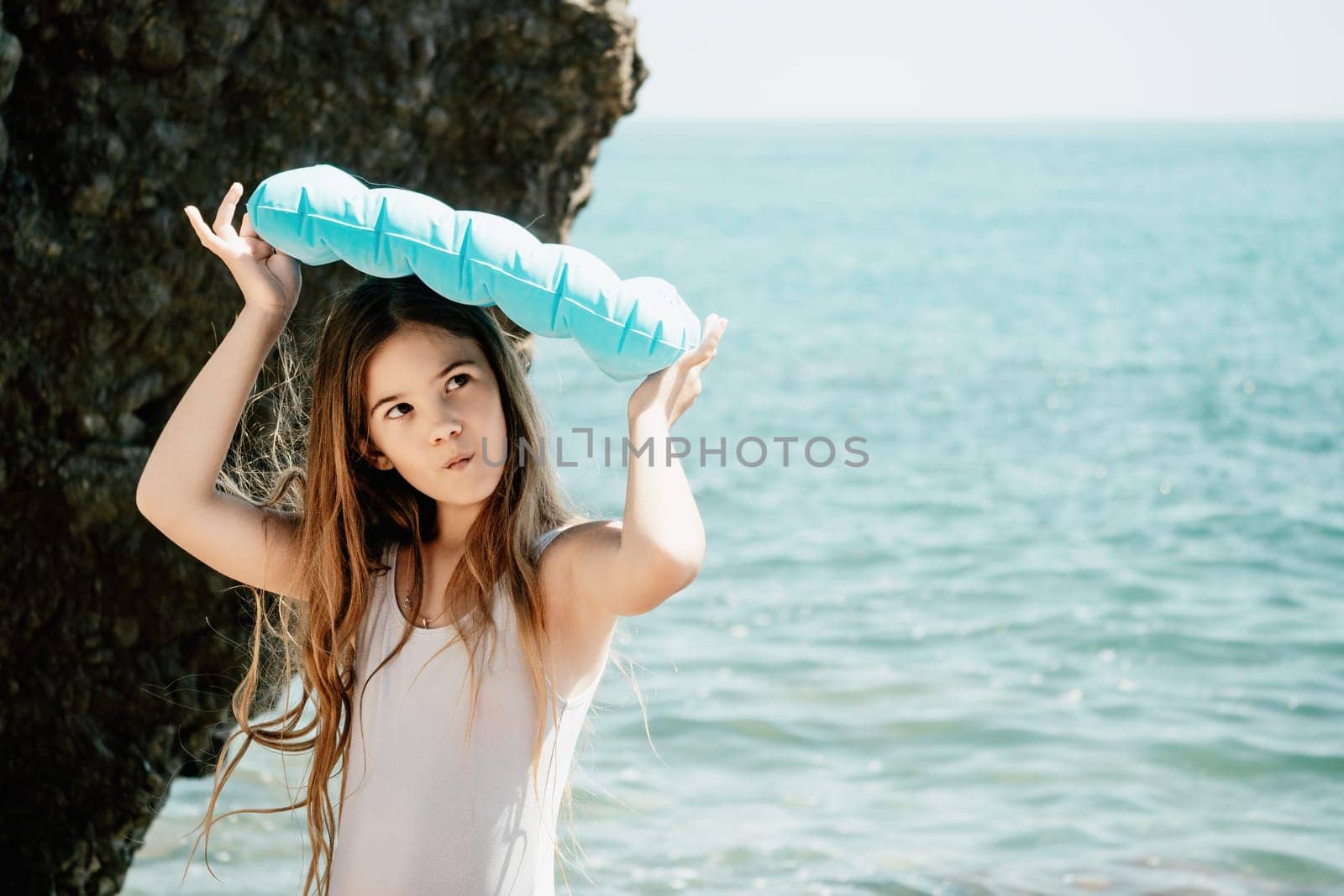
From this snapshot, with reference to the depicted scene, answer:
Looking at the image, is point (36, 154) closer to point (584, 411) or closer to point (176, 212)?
point (176, 212)

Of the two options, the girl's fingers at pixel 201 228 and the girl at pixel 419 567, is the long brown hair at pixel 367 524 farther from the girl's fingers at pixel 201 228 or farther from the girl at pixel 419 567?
the girl's fingers at pixel 201 228

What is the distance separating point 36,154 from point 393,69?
2.64 ft

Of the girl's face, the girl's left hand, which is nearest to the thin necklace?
the girl's face

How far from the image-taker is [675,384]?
2.05 m

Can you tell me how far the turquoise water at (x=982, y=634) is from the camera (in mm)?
4781

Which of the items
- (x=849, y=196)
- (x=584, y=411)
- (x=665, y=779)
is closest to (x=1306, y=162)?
(x=849, y=196)

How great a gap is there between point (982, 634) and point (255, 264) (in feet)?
17.6

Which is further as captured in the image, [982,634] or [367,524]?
[982,634]

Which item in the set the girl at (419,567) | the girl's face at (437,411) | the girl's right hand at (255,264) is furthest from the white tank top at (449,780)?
the girl's right hand at (255,264)

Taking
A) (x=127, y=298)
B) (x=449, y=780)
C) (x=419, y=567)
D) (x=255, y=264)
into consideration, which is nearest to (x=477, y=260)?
(x=255, y=264)

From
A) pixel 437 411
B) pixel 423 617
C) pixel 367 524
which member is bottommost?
pixel 423 617

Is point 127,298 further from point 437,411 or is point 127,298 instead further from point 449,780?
point 449,780

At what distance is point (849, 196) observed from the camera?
5044 centimetres

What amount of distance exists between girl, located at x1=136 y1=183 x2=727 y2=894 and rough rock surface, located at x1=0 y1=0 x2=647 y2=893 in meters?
0.90
